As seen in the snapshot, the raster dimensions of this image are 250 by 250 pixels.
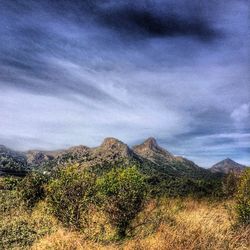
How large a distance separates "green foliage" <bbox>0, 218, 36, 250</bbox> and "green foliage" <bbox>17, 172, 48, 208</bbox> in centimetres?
650

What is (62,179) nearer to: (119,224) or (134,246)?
(119,224)

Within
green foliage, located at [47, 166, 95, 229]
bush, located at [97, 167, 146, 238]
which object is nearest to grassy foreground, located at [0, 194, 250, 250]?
bush, located at [97, 167, 146, 238]

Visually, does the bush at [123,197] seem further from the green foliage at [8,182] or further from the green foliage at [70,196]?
the green foliage at [8,182]

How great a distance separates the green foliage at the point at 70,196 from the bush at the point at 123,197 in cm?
61

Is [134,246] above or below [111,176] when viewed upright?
below

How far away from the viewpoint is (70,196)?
11.5 m

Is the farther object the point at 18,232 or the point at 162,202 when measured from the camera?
the point at 162,202

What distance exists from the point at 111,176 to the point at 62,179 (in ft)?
6.29

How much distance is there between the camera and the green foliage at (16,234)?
1021 cm

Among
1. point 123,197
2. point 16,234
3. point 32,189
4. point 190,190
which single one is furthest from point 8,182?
point 190,190

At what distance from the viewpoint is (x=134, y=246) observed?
7.45 meters

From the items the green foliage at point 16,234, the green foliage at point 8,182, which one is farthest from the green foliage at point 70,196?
the green foliage at point 8,182

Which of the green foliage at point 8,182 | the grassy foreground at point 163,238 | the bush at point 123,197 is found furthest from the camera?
the green foliage at point 8,182

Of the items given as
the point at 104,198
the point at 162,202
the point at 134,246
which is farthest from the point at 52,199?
the point at 162,202
